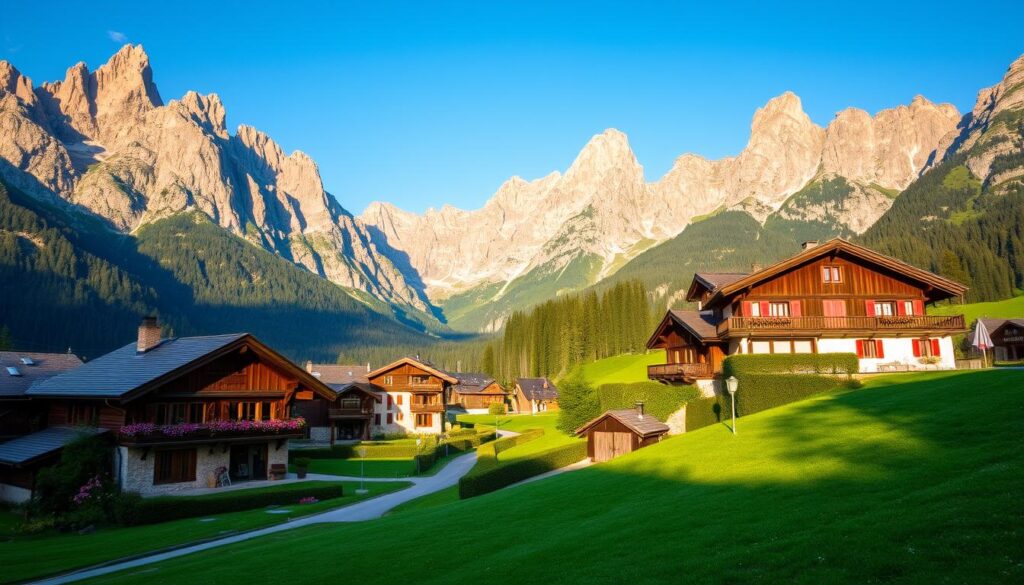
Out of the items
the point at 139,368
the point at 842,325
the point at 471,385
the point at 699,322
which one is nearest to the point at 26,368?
the point at 139,368

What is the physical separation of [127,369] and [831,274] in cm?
5121

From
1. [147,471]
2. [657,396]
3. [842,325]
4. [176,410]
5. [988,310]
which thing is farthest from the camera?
[988,310]

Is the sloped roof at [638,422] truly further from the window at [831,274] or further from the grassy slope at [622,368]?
the grassy slope at [622,368]

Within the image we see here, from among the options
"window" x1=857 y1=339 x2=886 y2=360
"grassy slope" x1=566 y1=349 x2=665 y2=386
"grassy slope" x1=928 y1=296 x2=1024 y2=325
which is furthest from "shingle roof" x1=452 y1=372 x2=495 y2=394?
"window" x1=857 y1=339 x2=886 y2=360

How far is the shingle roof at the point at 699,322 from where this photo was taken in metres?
51.2

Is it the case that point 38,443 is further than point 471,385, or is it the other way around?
point 471,385

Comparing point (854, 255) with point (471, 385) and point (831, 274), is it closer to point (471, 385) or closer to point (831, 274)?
point (831, 274)

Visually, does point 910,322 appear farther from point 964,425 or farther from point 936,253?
point 936,253

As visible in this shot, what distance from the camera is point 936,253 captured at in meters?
146

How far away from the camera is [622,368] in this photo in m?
110

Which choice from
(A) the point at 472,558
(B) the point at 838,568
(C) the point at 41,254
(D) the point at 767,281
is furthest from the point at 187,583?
(C) the point at 41,254

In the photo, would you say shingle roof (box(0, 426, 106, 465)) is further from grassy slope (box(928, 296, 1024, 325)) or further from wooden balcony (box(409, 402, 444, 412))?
grassy slope (box(928, 296, 1024, 325))

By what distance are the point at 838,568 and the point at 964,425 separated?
37.5 ft

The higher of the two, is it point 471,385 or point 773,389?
point 773,389
